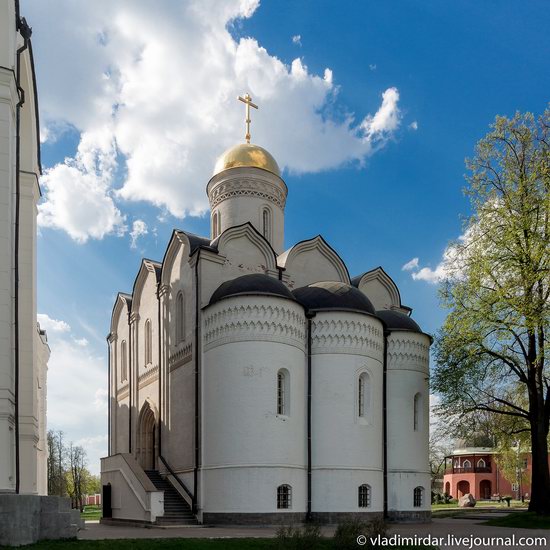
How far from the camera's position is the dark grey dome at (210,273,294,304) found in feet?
66.1

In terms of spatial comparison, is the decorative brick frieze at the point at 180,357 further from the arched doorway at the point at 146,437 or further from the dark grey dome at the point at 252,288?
the arched doorway at the point at 146,437

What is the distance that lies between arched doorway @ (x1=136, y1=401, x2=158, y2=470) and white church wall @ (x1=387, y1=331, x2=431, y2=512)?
9.64 m

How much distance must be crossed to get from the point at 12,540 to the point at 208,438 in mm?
9714

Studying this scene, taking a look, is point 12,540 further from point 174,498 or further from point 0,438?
point 174,498

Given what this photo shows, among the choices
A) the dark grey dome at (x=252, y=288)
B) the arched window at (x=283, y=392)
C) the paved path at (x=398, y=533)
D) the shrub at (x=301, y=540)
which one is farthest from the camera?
the dark grey dome at (x=252, y=288)

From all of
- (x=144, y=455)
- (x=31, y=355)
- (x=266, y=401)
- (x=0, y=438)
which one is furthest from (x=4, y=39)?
(x=144, y=455)

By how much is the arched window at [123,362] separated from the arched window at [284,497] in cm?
1158

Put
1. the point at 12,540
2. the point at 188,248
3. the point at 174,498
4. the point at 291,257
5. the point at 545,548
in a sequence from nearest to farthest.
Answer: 1. the point at 12,540
2. the point at 545,548
3. the point at 174,498
4. the point at 188,248
5. the point at 291,257

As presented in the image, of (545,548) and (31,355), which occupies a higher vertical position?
(31,355)

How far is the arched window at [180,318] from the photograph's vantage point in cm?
2277

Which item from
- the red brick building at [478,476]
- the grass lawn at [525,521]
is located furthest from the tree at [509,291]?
the red brick building at [478,476]

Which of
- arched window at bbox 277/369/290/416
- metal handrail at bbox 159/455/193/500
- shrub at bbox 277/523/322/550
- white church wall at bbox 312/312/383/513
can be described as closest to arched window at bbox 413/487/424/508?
white church wall at bbox 312/312/383/513

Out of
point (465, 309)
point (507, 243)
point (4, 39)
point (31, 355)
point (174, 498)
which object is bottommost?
point (174, 498)

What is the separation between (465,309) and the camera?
66.8 feet
